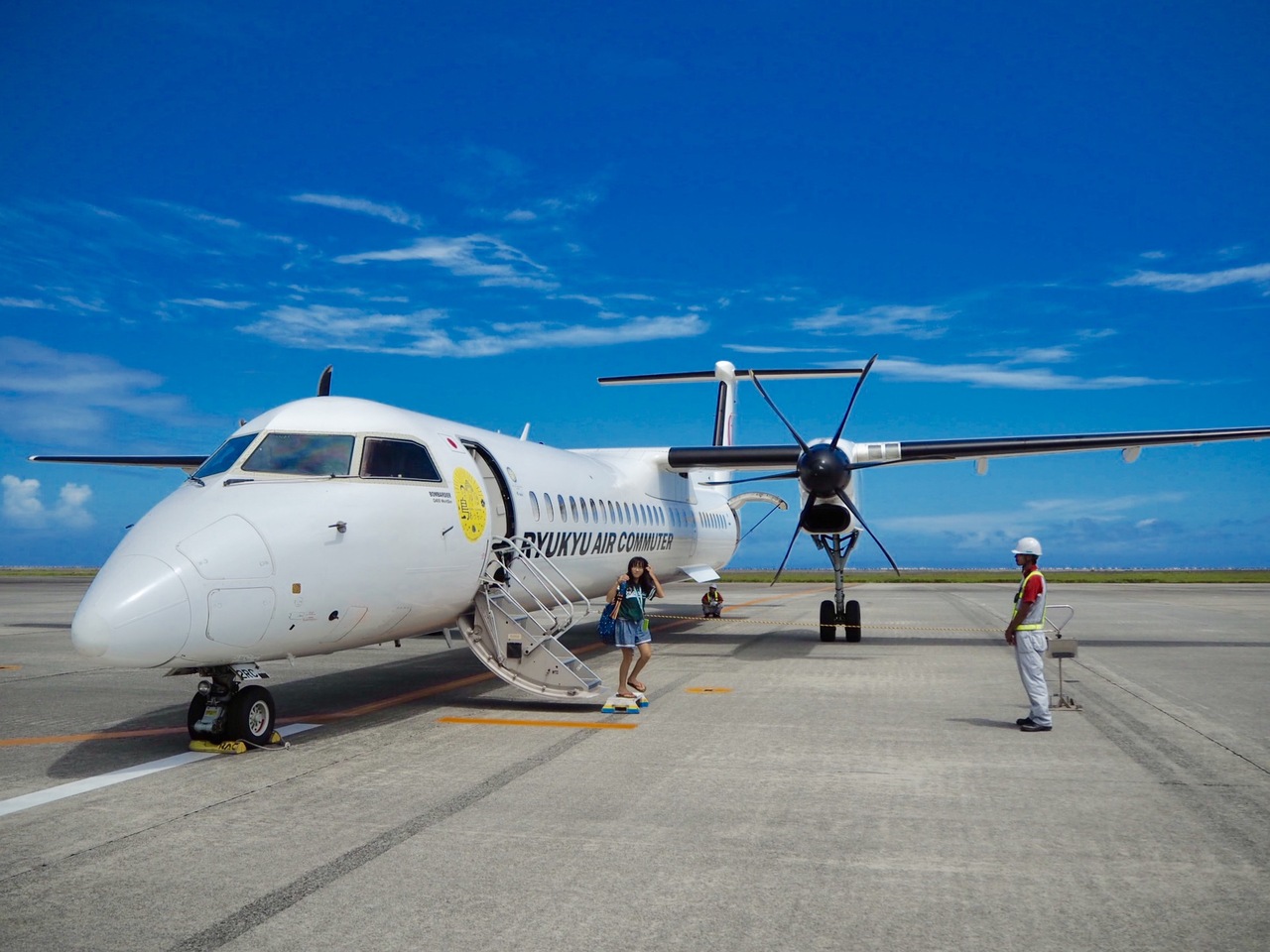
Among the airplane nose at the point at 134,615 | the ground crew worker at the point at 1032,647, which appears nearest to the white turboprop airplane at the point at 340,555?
the airplane nose at the point at 134,615

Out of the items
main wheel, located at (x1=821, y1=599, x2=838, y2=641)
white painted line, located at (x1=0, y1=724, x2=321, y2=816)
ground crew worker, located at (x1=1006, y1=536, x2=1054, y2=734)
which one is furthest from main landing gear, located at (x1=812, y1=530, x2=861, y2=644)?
white painted line, located at (x1=0, y1=724, x2=321, y2=816)

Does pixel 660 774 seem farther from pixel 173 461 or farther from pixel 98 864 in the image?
pixel 173 461

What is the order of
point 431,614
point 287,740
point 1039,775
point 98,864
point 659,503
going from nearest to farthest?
point 98,864, point 1039,775, point 287,740, point 431,614, point 659,503

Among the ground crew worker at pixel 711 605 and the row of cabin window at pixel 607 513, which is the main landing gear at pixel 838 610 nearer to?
the row of cabin window at pixel 607 513

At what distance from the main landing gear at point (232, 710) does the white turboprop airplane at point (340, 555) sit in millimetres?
13

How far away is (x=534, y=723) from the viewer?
30.0ft

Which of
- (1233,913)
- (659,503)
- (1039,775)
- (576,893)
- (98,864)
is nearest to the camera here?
(1233,913)

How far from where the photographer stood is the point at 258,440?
328 inches

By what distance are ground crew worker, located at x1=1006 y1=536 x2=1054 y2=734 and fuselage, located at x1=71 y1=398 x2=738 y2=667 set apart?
520 centimetres

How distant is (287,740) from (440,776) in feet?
6.83

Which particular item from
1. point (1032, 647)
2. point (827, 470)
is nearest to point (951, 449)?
point (827, 470)

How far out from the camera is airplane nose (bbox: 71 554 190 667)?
249 inches

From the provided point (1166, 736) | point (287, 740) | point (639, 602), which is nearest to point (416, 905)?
point (287, 740)

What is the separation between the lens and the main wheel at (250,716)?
7.73 m
